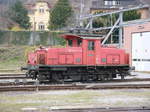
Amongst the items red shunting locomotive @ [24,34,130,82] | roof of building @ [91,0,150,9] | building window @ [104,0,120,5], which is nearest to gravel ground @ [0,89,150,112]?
red shunting locomotive @ [24,34,130,82]

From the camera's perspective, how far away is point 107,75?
72.4ft

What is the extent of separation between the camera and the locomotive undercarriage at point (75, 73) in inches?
799

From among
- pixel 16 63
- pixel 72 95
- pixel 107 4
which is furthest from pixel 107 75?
pixel 107 4

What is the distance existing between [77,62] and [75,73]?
0.68m

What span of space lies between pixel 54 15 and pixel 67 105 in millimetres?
50457

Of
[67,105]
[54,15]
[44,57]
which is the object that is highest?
[54,15]

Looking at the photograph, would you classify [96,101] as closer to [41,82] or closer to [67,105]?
[67,105]

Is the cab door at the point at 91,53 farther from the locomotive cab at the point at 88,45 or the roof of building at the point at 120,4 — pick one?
the roof of building at the point at 120,4

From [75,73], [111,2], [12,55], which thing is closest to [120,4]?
[111,2]

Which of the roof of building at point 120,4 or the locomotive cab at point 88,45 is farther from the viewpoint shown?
the roof of building at point 120,4

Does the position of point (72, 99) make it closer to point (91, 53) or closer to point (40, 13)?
point (91, 53)

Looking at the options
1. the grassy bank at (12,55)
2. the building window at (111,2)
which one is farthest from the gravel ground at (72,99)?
the building window at (111,2)

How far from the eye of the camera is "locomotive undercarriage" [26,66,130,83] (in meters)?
20.3

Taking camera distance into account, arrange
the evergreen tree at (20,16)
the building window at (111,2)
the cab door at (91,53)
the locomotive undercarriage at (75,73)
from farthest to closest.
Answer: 1. the building window at (111,2)
2. the evergreen tree at (20,16)
3. the cab door at (91,53)
4. the locomotive undercarriage at (75,73)
